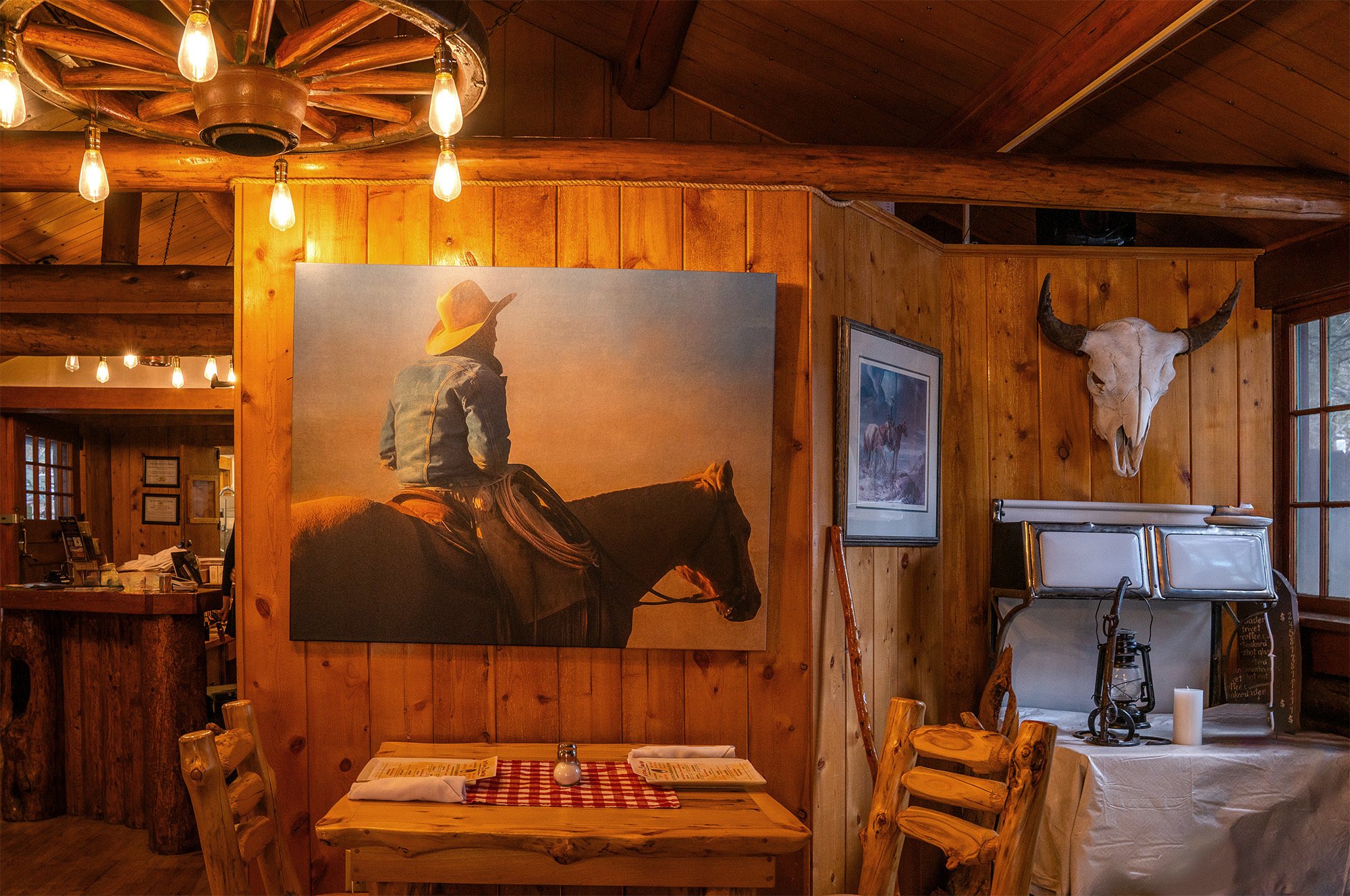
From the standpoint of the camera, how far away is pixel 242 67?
193 centimetres

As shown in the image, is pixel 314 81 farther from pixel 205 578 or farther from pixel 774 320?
pixel 205 578

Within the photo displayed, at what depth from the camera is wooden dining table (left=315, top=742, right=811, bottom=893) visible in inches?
80.9

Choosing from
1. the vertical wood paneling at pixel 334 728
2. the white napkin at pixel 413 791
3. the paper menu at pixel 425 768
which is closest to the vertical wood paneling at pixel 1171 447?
the paper menu at pixel 425 768

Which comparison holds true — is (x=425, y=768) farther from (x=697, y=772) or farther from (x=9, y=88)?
(x=9, y=88)

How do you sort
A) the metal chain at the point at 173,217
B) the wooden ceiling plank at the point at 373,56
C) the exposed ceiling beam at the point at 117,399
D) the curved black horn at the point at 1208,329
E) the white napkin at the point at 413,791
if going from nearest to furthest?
the wooden ceiling plank at the point at 373,56, the white napkin at the point at 413,791, the curved black horn at the point at 1208,329, the exposed ceiling beam at the point at 117,399, the metal chain at the point at 173,217

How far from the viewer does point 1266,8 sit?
9.04ft

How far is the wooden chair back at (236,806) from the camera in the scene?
5.77ft

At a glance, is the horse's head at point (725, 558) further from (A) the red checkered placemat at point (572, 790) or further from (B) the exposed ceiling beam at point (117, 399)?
(B) the exposed ceiling beam at point (117, 399)

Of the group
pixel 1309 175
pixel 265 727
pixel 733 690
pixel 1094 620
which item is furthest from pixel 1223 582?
pixel 265 727

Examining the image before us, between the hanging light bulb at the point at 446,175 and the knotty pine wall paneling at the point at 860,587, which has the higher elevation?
the hanging light bulb at the point at 446,175

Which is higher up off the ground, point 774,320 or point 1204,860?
point 774,320

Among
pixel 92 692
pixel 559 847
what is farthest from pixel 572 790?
pixel 92 692

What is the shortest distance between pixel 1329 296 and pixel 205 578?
20.4ft

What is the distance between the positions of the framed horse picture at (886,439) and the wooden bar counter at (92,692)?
277 centimetres
